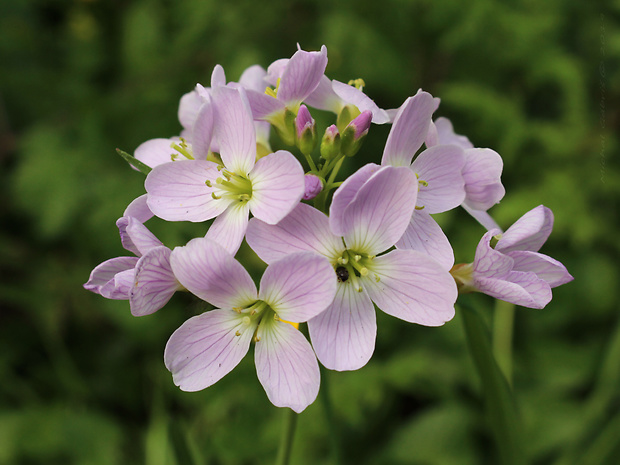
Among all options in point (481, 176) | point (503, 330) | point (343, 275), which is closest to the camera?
point (343, 275)

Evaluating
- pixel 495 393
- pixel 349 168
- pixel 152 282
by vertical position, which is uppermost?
pixel 152 282

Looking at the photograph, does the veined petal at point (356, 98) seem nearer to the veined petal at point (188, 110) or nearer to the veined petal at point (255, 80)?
the veined petal at point (255, 80)

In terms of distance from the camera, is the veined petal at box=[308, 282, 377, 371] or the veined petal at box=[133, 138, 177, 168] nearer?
the veined petal at box=[308, 282, 377, 371]

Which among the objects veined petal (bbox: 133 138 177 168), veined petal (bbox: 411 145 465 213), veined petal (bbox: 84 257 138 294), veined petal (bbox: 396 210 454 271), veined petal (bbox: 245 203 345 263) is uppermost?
veined petal (bbox: 411 145 465 213)

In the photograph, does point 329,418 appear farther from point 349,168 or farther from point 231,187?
point 349,168

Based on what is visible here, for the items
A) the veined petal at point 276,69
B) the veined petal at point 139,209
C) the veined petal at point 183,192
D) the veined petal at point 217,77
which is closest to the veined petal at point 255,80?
the veined petal at point 276,69

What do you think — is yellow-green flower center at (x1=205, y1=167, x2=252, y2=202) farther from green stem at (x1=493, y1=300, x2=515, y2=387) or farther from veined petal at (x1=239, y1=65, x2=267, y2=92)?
green stem at (x1=493, y1=300, x2=515, y2=387)

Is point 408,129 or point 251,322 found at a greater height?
point 408,129

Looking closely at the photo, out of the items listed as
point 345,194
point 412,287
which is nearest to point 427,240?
point 412,287

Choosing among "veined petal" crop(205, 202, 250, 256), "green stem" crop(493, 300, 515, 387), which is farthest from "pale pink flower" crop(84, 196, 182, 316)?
"green stem" crop(493, 300, 515, 387)
